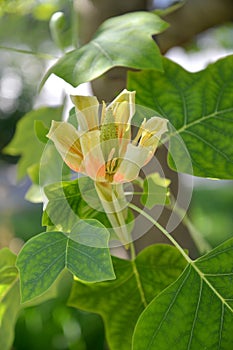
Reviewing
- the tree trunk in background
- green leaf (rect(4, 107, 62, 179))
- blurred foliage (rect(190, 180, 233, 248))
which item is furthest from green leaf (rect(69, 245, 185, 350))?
blurred foliage (rect(190, 180, 233, 248))

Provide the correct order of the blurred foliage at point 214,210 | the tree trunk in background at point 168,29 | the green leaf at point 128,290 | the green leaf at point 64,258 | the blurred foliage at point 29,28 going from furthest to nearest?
the blurred foliage at point 214,210 → the blurred foliage at point 29,28 → the tree trunk in background at point 168,29 → the green leaf at point 128,290 → the green leaf at point 64,258

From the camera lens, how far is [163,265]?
39 cm

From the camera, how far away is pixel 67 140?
1.02 ft

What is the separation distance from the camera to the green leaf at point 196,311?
12.9 inches

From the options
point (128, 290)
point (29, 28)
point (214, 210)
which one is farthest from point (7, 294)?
point (214, 210)

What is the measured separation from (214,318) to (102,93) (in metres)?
0.26

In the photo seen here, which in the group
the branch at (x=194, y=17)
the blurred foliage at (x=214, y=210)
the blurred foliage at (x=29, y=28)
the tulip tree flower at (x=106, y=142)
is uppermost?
the tulip tree flower at (x=106, y=142)

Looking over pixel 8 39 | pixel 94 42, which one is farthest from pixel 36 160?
pixel 8 39

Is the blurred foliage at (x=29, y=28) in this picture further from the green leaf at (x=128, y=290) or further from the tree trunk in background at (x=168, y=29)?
the green leaf at (x=128, y=290)

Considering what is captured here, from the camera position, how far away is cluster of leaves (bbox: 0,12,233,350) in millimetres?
302

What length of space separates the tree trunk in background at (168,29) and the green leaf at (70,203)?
179 mm

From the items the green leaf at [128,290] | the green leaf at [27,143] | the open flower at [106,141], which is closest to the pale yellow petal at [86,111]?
the open flower at [106,141]

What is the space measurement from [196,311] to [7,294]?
0.14 m

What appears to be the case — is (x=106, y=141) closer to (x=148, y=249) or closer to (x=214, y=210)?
(x=148, y=249)
